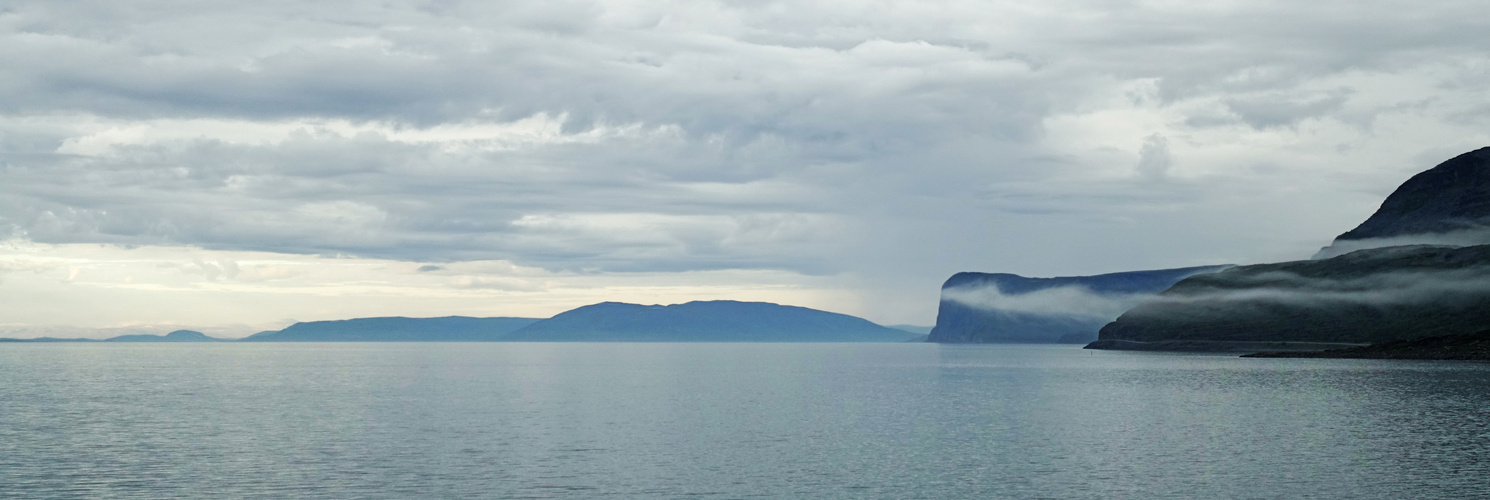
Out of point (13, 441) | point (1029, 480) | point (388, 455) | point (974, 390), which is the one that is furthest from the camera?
point (974, 390)

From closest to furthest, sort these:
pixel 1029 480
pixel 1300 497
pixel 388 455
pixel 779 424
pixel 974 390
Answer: pixel 1300 497 < pixel 1029 480 < pixel 388 455 < pixel 779 424 < pixel 974 390

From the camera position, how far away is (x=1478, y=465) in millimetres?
49250

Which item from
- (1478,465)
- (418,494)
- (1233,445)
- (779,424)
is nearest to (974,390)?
(779,424)

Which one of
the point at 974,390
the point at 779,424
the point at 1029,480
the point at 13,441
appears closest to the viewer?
the point at 1029,480

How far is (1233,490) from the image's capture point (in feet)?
144

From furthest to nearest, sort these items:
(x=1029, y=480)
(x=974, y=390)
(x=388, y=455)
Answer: (x=974, y=390), (x=388, y=455), (x=1029, y=480)

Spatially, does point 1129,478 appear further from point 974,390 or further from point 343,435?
point 974,390

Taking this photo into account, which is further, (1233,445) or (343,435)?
(343,435)

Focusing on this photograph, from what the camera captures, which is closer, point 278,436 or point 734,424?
point 278,436

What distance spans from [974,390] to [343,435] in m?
68.9

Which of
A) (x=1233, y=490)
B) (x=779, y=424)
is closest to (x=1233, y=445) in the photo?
(x=1233, y=490)

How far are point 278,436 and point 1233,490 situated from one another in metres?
49.7

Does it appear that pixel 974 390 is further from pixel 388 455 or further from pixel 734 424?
pixel 388 455

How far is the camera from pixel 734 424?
2862 inches
